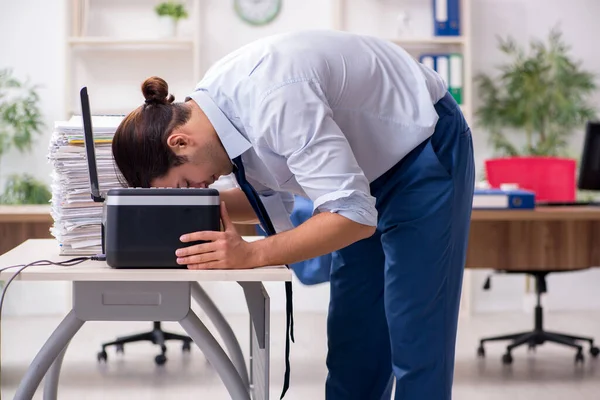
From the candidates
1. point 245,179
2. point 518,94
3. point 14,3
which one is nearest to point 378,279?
point 245,179

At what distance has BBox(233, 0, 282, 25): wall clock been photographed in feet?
17.6

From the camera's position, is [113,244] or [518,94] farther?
[518,94]

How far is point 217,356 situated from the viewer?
175 centimetres

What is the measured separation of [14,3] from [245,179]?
4.14 metres

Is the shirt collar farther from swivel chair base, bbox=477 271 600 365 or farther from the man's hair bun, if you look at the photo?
swivel chair base, bbox=477 271 600 365

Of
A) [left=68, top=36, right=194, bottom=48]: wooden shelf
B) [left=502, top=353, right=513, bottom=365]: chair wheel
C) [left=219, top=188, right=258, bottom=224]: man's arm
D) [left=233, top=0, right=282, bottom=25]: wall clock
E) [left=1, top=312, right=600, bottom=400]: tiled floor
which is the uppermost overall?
[left=233, top=0, right=282, bottom=25]: wall clock

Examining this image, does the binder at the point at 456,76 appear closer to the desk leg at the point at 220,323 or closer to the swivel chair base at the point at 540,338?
the swivel chair base at the point at 540,338

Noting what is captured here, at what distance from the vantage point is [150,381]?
3.51m

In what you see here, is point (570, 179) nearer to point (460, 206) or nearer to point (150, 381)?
point (150, 381)

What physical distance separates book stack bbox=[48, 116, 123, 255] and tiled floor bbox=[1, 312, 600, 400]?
152cm

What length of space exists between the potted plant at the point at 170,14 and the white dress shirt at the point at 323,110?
3.54 metres

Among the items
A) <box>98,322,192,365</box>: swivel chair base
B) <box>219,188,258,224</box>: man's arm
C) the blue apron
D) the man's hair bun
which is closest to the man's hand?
the man's hair bun

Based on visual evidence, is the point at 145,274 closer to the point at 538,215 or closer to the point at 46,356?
the point at 46,356

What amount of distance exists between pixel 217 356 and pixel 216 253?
0.95 ft
